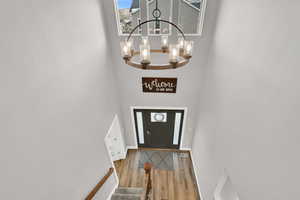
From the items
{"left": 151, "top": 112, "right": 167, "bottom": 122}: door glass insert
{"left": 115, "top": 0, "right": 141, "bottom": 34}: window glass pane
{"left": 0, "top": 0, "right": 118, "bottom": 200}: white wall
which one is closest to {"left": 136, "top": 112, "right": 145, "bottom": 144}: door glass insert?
{"left": 151, "top": 112, "right": 167, "bottom": 122}: door glass insert

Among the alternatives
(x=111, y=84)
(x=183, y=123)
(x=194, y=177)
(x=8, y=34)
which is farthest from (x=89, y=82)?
(x=194, y=177)

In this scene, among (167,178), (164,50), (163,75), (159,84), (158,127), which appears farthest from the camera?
(158,127)

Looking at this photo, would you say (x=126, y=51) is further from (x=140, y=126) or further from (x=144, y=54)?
(x=140, y=126)

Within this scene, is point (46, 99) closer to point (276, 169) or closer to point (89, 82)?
point (89, 82)

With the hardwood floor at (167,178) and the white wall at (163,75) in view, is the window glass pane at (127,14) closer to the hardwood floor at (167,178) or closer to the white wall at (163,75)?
the white wall at (163,75)

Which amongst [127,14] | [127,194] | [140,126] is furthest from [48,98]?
[140,126]

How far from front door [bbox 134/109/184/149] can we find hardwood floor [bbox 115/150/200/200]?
518mm

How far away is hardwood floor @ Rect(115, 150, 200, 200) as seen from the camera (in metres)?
3.89

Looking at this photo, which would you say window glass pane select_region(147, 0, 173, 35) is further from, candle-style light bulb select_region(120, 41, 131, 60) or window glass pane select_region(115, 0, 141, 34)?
candle-style light bulb select_region(120, 41, 131, 60)

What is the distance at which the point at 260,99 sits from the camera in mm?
1519

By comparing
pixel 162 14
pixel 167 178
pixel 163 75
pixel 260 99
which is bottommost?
pixel 167 178

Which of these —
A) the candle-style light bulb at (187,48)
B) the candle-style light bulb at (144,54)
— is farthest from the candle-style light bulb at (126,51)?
the candle-style light bulb at (187,48)

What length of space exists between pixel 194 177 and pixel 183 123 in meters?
1.55

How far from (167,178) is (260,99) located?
11.9ft
